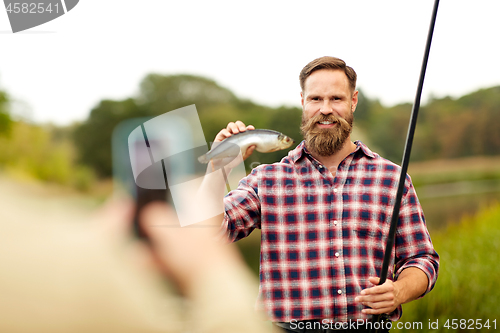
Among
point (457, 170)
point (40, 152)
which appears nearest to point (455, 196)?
point (457, 170)

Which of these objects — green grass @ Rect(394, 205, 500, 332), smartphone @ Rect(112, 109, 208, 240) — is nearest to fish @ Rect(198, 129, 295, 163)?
smartphone @ Rect(112, 109, 208, 240)

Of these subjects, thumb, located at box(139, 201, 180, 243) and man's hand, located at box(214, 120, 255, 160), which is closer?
thumb, located at box(139, 201, 180, 243)

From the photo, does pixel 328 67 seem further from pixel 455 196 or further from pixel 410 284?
pixel 455 196

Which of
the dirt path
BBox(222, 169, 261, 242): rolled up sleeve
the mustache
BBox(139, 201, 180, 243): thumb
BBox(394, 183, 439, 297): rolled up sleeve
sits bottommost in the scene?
BBox(394, 183, 439, 297): rolled up sleeve

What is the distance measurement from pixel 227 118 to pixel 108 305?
19.0 ft

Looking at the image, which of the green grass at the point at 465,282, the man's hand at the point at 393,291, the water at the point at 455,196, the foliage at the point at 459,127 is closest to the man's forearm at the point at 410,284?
the man's hand at the point at 393,291

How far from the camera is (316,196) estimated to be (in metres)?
1.43

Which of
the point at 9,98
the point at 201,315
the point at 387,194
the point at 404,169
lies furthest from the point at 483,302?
the point at 9,98

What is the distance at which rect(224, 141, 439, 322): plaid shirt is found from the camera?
136cm

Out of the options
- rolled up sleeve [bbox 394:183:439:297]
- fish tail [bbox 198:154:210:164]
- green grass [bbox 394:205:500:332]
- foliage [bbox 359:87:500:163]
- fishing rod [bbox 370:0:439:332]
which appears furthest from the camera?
foliage [bbox 359:87:500:163]

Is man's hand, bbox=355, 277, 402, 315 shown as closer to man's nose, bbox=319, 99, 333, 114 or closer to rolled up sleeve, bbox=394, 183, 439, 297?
rolled up sleeve, bbox=394, 183, 439, 297

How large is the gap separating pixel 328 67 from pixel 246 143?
46 centimetres

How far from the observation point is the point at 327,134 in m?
1.43

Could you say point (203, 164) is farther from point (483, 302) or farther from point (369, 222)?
point (483, 302)
